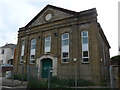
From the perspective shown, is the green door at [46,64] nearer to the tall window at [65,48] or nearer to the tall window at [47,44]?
the tall window at [47,44]

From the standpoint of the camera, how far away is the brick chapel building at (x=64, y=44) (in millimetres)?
14227

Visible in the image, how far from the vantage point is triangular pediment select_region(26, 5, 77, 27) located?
17094mm

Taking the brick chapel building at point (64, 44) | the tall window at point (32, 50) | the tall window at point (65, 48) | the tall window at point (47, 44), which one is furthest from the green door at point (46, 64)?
the tall window at point (65, 48)

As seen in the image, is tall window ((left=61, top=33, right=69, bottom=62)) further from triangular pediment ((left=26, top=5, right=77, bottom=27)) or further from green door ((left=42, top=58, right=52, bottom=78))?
triangular pediment ((left=26, top=5, right=77, bottom=27))

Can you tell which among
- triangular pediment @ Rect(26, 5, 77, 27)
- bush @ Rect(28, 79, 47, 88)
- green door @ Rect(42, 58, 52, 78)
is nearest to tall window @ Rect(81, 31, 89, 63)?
triangular pediment @ Rect(26, 5, 77, 27)

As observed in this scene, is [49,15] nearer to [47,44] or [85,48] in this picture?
[47,44]

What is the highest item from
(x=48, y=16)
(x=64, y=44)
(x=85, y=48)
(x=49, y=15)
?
(x=49, y=15)

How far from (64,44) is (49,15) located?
5294 mm

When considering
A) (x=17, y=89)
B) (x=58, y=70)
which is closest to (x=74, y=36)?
(x=58, y=70)

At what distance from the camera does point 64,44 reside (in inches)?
640

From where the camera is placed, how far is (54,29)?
17516 mm

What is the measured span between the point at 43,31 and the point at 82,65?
298 inches

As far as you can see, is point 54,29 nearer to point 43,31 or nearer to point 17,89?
point 43,31

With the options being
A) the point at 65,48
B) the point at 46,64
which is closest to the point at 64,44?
the point at 65,48
